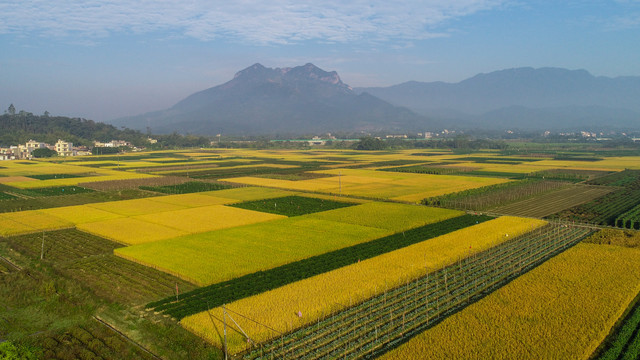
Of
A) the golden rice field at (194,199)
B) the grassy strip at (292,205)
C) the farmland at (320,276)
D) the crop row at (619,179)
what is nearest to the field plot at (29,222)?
the farmland at (320,276)

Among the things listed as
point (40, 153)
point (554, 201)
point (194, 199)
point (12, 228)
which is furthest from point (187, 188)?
point (40, 153)

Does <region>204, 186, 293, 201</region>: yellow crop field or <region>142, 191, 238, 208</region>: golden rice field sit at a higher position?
<region>204, 186, 293, 201</region>: yellow crop field

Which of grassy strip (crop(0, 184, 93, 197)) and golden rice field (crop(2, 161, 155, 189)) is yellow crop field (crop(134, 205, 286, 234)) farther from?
golden rice field (crop(2, 161, 155, 189))

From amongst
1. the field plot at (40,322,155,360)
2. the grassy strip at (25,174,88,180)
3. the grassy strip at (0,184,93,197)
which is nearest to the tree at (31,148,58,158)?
the grassy strip at (25,174,88,180)

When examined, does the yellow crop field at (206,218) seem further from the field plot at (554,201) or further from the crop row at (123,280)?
the field plot at (554,201)

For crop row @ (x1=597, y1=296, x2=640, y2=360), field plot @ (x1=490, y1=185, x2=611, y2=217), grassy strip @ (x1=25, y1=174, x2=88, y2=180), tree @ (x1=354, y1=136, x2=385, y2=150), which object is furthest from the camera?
tree @ (x1=354, y1=136, x2=385, y2=150)

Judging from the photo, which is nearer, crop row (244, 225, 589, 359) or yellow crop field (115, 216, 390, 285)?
crop row (244, 225, 589, 359)
